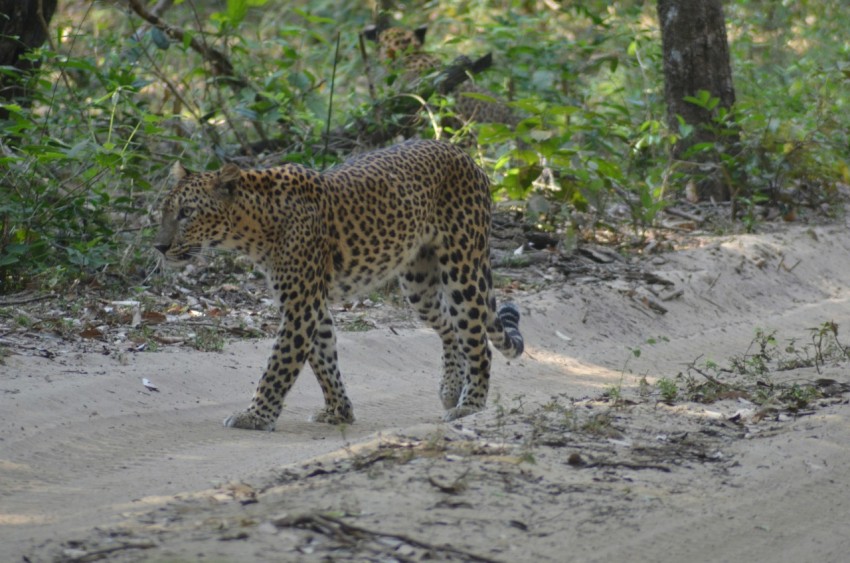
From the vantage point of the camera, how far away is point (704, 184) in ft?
46.2

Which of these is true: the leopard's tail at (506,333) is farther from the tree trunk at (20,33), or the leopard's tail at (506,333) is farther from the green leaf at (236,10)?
the tree trunk at (20,33)

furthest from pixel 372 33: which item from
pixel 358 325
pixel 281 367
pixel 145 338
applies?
pixel 281 367

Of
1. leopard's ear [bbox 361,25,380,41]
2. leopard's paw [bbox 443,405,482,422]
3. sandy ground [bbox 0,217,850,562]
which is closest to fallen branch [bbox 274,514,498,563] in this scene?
sandy ground [bbox 0,217,850,562]

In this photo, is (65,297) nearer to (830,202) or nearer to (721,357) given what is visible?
(721,357)

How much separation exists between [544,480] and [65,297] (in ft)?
16.7

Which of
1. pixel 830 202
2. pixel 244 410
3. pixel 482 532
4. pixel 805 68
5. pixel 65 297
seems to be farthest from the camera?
pixel 805 68

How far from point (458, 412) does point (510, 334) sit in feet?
2.85

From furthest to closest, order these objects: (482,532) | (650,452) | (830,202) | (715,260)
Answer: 1. (830,202)
2. (715,260)
3. (650,452)
4. (482,532)

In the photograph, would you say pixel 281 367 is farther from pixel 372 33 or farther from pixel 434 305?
pixel 372 33

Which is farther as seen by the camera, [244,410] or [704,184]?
[704,184]

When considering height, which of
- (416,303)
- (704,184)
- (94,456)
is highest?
(704,184)

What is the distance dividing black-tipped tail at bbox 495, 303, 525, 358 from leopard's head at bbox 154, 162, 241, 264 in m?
2.05

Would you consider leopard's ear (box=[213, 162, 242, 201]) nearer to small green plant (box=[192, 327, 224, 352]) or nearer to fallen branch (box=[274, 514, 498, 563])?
small green plant (box=[192, 327, 224, 352])

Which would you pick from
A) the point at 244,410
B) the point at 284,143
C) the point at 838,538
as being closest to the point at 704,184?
the point at 284,143
